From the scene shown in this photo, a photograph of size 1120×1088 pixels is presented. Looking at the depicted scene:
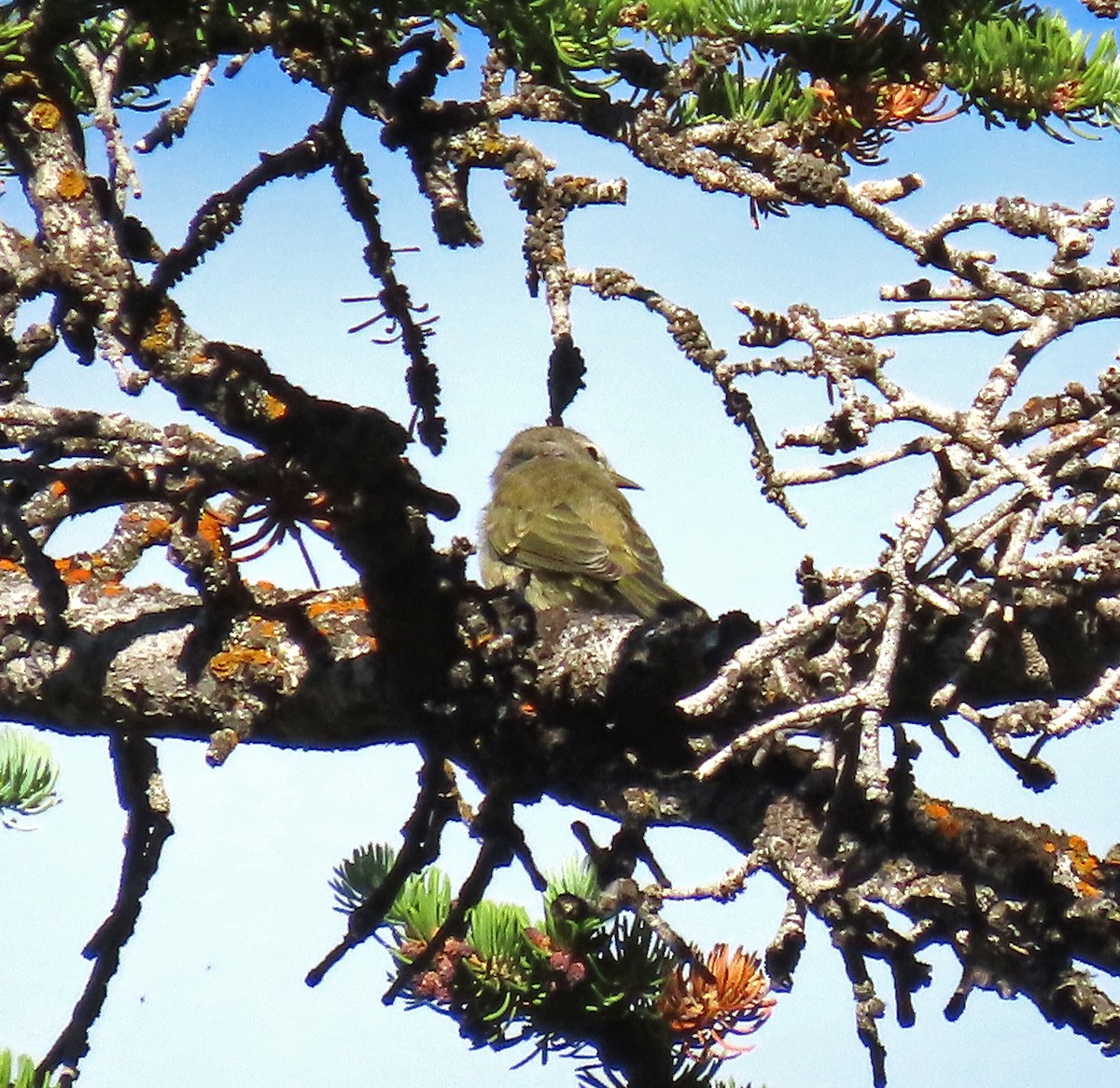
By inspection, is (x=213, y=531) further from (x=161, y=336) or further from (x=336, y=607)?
(x=161, y=336)

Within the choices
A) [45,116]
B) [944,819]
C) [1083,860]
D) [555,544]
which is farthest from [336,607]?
[555,544]

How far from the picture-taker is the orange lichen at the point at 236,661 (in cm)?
280

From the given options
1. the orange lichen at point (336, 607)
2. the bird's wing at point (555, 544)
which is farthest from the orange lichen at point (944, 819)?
the bird's wing at point (555, 544)

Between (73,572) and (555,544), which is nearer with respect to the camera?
(73,572)

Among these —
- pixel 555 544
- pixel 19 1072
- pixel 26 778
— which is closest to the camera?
pixel 19 1072

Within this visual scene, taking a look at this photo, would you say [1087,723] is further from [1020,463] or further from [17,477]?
[17,477]

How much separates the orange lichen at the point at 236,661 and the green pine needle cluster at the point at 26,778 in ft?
4.23

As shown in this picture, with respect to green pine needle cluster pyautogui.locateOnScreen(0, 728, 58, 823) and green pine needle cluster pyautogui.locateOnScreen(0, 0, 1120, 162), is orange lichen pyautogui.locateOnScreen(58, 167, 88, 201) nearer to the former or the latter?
green pine needle cluster pyautogui.locateOnScreen(0, 0, 1120, 162)

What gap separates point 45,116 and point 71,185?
0.14 m

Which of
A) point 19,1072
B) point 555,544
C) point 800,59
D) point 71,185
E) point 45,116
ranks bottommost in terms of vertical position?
point 19,1072

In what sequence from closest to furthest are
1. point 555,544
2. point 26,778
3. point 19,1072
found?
1. point 19,1072
2. point 26,778
3. point 555,544

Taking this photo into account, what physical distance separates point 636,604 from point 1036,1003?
10.5 feet

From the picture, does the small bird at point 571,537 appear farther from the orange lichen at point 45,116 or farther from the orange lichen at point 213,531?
the orange lichen at point 45,116

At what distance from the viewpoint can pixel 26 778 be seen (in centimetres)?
384
